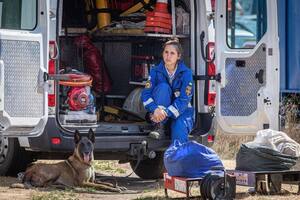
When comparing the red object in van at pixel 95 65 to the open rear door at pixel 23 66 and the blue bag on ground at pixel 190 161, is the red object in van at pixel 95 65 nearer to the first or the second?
the open rear door at pixel 23 66

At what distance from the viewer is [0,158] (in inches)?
392

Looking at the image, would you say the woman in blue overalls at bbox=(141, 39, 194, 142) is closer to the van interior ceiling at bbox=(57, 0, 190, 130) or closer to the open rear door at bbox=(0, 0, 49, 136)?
the van interior ceiling at bbox=(57, 0, 190, 130)

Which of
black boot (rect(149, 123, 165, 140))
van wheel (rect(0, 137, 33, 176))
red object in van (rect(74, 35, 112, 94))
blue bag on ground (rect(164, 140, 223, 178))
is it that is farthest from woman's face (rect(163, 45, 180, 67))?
van wheel (rect(0, 137, 33, 176))

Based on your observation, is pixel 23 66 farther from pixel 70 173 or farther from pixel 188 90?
pixel 188 90

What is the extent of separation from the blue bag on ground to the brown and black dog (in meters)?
1.07

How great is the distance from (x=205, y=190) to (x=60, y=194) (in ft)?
4.74

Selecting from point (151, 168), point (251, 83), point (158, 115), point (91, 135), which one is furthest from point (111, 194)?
point (251, 83)

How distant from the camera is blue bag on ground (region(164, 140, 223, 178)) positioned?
8383 millimetres

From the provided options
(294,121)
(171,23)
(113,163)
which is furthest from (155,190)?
(294,121)

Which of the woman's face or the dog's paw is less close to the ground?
the woman's face

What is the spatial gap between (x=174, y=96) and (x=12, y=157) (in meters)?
1.75

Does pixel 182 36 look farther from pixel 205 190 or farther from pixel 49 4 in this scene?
pixel 205 190

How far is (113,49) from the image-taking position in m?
10.8

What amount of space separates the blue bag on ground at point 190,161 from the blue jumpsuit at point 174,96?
104 cm
